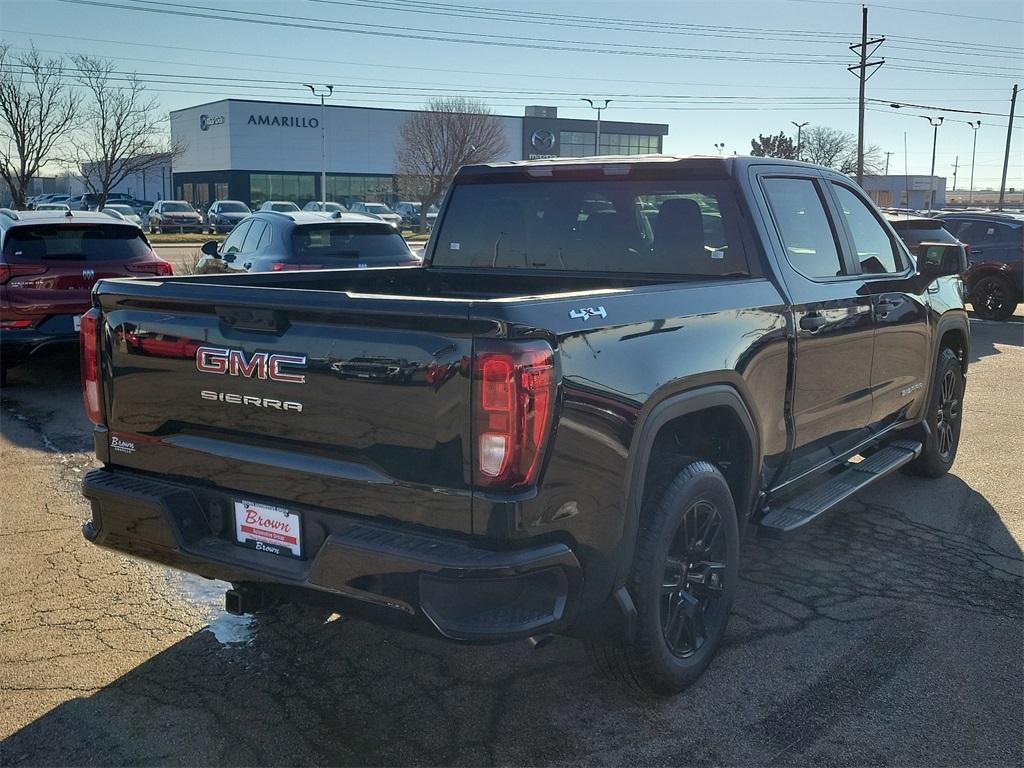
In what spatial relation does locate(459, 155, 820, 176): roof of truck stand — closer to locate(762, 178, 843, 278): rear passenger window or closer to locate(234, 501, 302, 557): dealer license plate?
locate(762, 178, 843, 278): rear passenger window

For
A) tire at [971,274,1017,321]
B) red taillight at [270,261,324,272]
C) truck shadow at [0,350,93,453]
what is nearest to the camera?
truck shadow at [0,350,93,453]

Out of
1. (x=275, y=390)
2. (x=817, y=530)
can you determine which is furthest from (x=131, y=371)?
(x=817, y=530)

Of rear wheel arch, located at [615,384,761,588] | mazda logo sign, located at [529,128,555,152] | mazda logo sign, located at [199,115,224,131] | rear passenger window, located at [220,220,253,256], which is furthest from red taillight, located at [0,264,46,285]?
mazda logo sign, located at [529,128,555,152]

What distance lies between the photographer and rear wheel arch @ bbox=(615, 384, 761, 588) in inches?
123

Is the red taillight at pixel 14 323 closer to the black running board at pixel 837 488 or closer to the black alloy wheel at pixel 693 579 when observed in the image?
the black running board at pixel 837 488

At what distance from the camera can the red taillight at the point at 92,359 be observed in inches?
142

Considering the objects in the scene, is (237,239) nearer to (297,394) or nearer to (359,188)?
(297,394)

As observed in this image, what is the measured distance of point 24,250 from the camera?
9.05 metres

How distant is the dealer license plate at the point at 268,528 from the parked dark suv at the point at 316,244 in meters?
7.04

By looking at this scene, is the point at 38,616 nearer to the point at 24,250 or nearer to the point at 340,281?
the point at 340,281

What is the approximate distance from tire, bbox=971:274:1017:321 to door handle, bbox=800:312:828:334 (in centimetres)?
1274

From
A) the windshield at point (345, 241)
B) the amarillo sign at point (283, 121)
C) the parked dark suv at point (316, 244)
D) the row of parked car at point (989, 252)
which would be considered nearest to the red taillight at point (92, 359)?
the parked dark suv at point (316, 244)

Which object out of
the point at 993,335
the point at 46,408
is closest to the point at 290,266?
the point at 46,408

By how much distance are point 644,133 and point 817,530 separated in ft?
252
